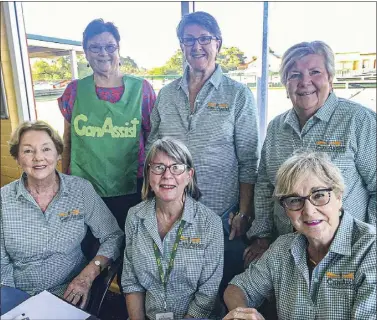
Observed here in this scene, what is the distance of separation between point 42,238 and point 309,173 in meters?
1.39

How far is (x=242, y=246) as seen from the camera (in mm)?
2002

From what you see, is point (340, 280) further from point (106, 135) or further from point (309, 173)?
point (106, 135)

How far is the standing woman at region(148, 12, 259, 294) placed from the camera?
1.86 meters

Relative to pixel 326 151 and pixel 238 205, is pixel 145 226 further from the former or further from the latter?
pixel 326 151

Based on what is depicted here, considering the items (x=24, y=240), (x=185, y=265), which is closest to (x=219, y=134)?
(x=185, y=265)

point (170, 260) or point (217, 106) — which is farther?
point (217, 106)

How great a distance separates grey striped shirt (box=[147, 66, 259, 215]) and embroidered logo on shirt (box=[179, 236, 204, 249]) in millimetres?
338

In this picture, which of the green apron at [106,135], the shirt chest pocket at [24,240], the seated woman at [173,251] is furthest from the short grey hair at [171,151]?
the shirt chest pocket at [24,240]

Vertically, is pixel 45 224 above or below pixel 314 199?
below

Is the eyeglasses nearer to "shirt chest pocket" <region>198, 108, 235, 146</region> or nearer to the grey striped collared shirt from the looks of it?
"shirt chest pocket" <region>198, 108, 235, 146</region>

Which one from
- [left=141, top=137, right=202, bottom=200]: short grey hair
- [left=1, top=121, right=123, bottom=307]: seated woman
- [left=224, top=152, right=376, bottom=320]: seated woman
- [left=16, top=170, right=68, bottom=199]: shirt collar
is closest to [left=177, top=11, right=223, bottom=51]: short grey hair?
[left=141, top=137, right=202, bottom=200]: short grey hair

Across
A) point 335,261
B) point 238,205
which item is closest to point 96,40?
point 238,205

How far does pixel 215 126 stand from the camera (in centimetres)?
187

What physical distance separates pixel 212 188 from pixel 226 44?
1053 millimetres
